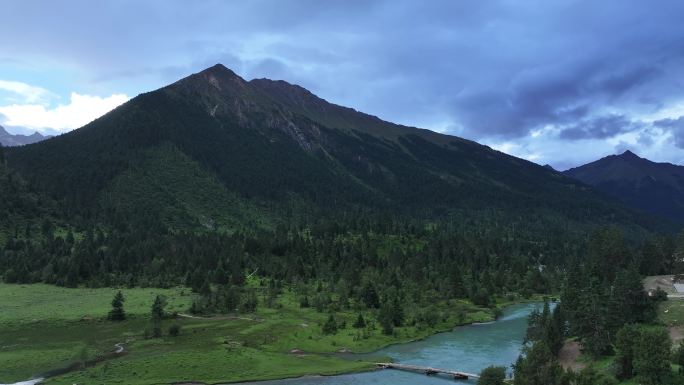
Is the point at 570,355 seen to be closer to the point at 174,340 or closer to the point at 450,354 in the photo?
the point at 450,354

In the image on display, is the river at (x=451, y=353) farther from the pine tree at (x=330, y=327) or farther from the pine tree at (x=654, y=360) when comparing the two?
the pine tree at (x=654, y=360)

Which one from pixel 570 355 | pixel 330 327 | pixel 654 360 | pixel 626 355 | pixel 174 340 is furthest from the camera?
pixel 330 327

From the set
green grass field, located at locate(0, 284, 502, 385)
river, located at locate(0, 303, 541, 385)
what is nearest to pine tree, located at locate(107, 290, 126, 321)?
green grass field, located at locate(0, 284, 502, 385)

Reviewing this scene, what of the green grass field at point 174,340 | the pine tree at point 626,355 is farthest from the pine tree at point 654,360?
the green grass field at point 174,340

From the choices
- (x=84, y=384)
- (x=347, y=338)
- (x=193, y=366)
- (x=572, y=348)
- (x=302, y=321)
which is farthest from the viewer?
(x=302, y=321)

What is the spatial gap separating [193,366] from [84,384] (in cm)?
1991

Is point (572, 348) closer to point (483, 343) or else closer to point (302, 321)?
point (483, 343)

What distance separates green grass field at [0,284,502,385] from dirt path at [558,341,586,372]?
38941 mm

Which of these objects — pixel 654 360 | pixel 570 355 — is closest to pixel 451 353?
pixel 570 355

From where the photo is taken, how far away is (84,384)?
3762 inches

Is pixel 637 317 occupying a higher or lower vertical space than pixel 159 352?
higher

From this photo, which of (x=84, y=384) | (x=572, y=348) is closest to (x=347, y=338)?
(x=572, y=348)

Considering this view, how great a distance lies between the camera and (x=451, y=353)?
12794cm

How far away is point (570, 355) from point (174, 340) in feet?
276
